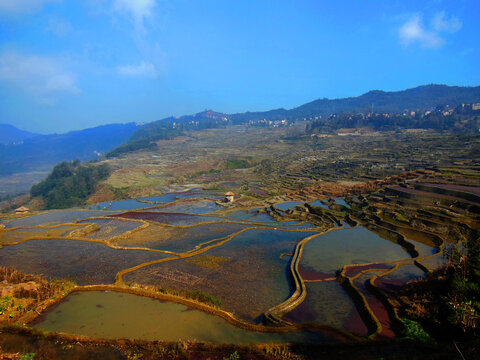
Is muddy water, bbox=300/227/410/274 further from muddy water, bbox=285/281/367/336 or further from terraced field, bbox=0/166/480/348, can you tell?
muddy water, bbox=285/281/367/336

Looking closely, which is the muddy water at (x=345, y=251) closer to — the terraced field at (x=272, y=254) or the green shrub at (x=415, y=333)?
the terraced field at (x=272, y=254)

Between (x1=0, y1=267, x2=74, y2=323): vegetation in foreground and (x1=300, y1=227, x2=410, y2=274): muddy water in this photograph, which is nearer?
(x1=0, y1=267, x2=74, y2=323): vegetation in foreground

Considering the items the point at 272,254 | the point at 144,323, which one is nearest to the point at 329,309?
the point at 272,254

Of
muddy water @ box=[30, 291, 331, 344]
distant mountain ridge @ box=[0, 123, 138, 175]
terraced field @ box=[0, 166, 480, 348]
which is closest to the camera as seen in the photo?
muddy water @ box=[30, 291, 331, 344]

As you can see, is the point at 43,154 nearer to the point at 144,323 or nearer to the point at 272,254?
the point at 272,254

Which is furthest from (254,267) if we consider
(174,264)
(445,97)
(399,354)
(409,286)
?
(445,97)

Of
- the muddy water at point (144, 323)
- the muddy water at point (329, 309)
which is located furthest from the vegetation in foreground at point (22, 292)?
the muddy water at point (329, 309)

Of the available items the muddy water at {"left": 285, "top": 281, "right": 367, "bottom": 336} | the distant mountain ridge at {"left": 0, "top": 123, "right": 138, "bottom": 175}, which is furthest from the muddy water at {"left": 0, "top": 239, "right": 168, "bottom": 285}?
the distant mountain ridge at {"left": 0, "top": 123, "right": 138, "bottom": 175}

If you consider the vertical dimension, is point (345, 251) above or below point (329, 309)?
below
